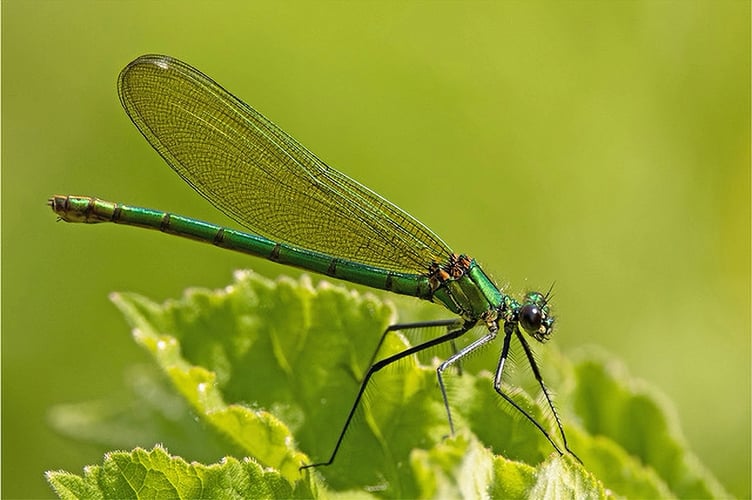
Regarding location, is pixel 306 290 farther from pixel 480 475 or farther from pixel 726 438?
pixel 726 438

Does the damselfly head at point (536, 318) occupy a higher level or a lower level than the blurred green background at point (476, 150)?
lower

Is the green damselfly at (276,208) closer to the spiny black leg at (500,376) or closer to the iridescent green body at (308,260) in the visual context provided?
the iridescent green body at (308,260)

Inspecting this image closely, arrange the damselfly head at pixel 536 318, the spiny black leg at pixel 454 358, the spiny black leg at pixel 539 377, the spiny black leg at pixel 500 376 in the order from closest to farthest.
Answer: the spiny black leg at pixel 500 376, the spiny black leg at pixel 454 358, the spiny black leg at pixel 539 377, the damselfly head at pixel 536 318

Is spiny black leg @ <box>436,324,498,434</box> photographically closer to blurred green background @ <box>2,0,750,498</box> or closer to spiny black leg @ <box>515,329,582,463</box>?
spiny black leg @ <box>515,329,582,463</box>

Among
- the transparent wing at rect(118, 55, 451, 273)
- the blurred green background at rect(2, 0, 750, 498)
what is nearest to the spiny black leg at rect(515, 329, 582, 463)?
the transparent wing at rect(118, 55, 451, 273)

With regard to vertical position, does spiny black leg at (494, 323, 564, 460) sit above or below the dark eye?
below

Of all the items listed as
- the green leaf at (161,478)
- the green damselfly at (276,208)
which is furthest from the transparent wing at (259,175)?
the green leaf at (161,478)
